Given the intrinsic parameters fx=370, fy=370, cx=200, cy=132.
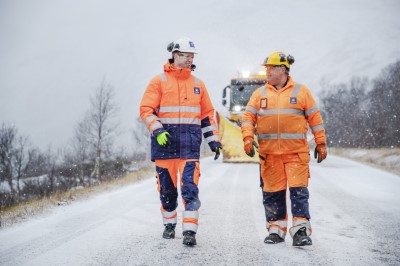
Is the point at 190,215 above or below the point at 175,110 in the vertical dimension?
below

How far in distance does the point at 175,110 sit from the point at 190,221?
1160 millimetres

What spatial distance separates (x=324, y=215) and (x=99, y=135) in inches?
1281

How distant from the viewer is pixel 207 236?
3.83 m

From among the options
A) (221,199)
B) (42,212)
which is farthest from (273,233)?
(42,212)

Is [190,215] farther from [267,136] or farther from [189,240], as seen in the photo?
[267,136]

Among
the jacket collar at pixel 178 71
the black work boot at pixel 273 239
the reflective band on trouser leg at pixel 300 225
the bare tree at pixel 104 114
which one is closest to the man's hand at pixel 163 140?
the jacket collar at pixel 178 71

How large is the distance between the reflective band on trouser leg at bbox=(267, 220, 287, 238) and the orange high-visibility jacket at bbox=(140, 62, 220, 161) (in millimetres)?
1043

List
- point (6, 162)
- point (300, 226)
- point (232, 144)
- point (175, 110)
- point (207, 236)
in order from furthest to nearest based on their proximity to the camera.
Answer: point (6, 162) → point (232, 144) → point (175, 110) → point (207, 236) → point (300, 226)

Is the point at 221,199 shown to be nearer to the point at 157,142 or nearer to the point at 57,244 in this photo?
the point at 157,142

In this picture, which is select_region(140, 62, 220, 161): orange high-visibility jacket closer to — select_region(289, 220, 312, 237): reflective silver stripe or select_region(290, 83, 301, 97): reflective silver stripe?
select_region(290, 83, 301, 97): reflective silver stripe

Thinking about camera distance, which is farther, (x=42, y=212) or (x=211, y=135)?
(x=42, y=212)

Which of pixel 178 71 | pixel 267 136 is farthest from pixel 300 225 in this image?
pixel 178 71

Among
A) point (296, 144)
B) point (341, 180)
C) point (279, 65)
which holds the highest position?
point (279, 65)

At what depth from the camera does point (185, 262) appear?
2926 millimetres
